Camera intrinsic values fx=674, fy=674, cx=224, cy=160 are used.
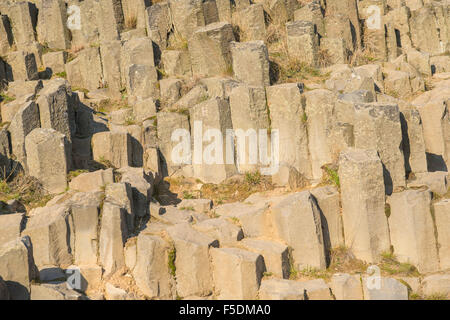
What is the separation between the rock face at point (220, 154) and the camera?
38.0 feet

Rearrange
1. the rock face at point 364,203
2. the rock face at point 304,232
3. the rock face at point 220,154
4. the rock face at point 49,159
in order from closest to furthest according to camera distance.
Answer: the rock face at point 220,154, the rock face at point 304,232, the rock face at point 364,203, the rock face at point 49,159

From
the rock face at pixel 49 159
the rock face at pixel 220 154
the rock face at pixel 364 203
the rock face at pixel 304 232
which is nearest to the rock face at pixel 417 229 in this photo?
the rock face at pixel 220 154

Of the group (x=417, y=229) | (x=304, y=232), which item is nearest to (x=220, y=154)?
(x=304, y=232)

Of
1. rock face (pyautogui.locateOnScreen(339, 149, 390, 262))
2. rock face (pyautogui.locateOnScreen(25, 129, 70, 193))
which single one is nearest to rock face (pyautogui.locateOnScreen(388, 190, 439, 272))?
rock face (pyautogui.locateOnScreen(339, 149, 390, 262))

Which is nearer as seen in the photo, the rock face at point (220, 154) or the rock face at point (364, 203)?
the rock face at point (220, 154)

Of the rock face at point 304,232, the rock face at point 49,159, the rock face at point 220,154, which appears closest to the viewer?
the rock face at point 220,154

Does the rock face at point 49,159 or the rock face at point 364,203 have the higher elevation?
the rock face at point 49,159

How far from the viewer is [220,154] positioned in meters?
14.4

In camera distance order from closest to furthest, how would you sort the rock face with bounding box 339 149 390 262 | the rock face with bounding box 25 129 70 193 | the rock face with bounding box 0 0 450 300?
1. the rock face with bounding box 0 0 450 300
2. the rock face with bounding box 339 149 390 262
3. the rock face with bounding box 25 129 70 193

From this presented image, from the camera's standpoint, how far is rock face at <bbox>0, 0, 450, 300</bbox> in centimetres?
1157

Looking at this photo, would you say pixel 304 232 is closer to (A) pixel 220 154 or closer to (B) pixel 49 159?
(A) pixel 220 154

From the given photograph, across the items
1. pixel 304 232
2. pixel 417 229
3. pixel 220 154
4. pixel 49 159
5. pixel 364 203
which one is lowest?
pixel 417 229

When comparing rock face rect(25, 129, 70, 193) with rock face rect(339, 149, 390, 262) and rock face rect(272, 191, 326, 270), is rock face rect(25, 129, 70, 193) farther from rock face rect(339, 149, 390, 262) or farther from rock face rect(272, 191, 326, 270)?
rock face rect(339, 149, 390, 262)

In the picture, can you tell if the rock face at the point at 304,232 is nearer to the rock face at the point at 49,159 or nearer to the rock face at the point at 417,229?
the rock face at the point at 417,229
